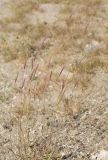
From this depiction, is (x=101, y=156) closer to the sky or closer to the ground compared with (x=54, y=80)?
closer to the sky

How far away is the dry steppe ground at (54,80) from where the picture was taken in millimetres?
7496

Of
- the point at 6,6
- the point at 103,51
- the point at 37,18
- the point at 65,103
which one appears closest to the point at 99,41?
the point at 103,51

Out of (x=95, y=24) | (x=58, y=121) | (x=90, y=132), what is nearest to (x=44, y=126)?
(x=58, y=121)

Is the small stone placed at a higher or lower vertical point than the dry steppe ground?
higher

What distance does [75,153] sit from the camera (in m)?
7.32

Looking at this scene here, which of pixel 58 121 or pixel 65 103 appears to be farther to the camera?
pixel 65 103

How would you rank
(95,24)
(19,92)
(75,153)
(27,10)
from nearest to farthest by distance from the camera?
(75,153), (19,92), (95,24), (27,10)

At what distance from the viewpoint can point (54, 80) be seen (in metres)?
9.92

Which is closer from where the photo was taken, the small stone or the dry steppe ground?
the small stone

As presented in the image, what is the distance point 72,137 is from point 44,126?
0.68 metres

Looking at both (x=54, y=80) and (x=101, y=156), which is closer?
(x=101, y=156)

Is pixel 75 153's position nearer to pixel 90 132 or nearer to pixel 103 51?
pixel 90 132

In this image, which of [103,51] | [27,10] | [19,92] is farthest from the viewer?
[27,10]

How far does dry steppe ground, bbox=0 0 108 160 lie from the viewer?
7.50 metres
